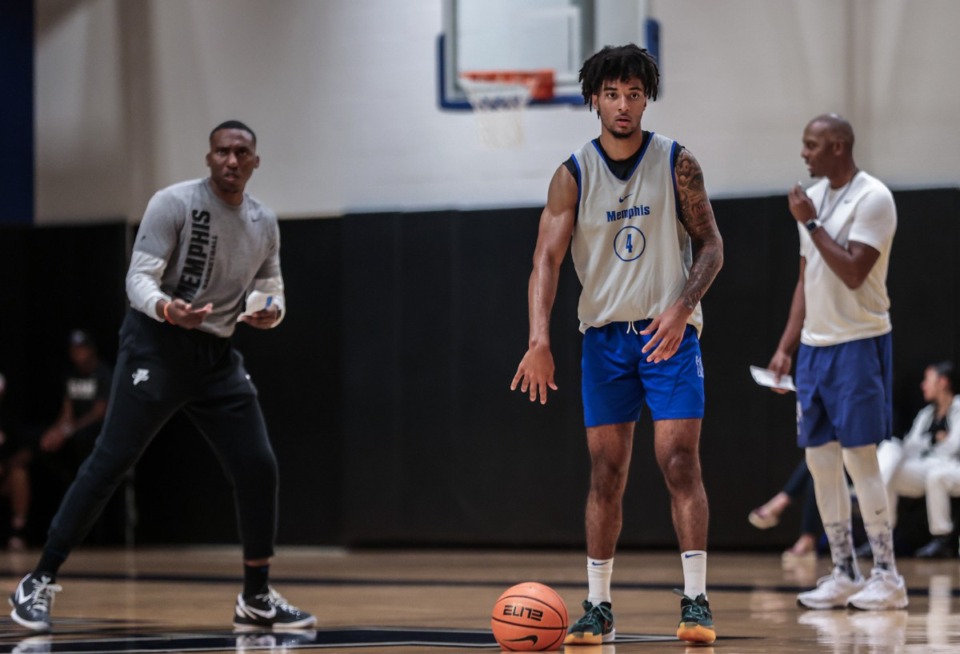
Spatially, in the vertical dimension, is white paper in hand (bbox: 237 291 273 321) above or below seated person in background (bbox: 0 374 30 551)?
above

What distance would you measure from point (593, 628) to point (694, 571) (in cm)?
39

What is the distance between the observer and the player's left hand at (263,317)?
5938 millimetres

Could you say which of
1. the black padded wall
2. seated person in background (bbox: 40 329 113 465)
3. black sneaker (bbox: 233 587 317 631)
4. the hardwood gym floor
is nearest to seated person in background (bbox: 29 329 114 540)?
seated person in background (bbox: 40 329 113 465)

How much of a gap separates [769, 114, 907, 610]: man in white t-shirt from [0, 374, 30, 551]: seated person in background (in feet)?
25.7

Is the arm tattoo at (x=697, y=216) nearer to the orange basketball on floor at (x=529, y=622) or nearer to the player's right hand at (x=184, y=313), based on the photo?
the orange basketball on floor at (x=529, y=622)

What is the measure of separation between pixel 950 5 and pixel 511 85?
11.0 feet

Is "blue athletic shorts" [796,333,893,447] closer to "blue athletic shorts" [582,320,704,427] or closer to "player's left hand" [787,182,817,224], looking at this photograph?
"player's left hand" [787,182,817,224]

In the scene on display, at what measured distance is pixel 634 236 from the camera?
4992mm

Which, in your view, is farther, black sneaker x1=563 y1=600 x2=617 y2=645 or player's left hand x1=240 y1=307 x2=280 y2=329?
player's left hand x1=240 y1=307 x2=280 y2=329

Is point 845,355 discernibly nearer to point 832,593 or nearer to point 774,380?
point 774,380

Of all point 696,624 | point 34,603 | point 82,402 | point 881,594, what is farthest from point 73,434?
point 696,624

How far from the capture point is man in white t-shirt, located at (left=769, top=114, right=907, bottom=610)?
6.37 m

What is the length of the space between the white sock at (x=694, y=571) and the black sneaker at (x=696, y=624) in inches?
1.4

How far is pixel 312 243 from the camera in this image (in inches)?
468
